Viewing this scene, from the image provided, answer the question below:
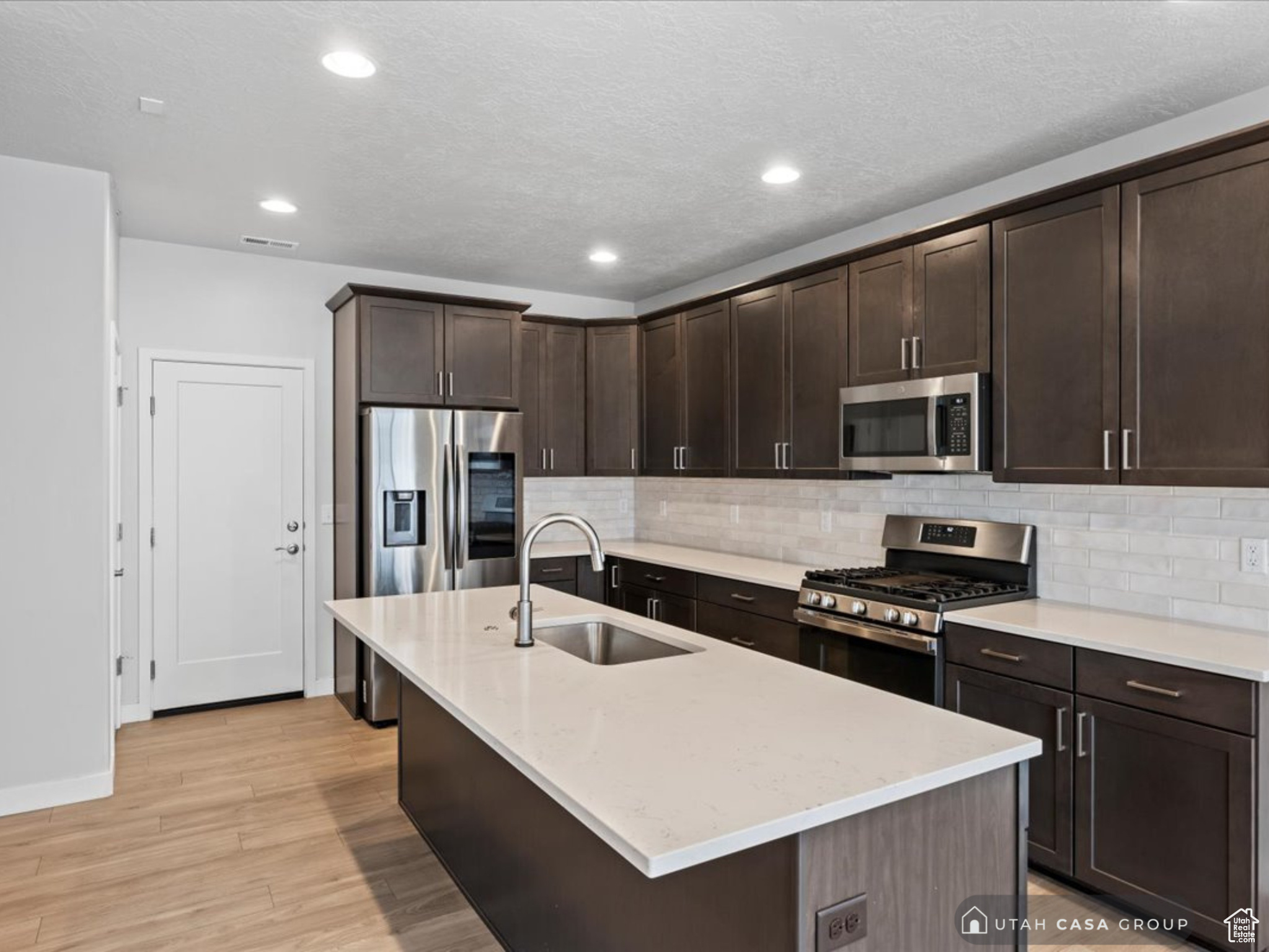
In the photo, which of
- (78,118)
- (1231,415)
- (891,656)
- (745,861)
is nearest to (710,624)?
(891,656)

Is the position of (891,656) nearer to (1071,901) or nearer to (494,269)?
(1071,901)

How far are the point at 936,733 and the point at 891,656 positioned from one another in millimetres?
1559

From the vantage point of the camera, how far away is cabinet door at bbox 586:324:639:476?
5.45 metres

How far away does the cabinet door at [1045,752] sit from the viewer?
2.55m

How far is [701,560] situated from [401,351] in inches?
83.3

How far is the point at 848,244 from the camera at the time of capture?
422cm

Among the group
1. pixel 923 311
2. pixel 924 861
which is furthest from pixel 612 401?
pixel 924 861

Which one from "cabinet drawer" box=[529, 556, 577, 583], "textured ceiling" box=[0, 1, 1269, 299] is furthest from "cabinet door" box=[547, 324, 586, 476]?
"textured ceiling" box=[0, 1, 1269, 299]

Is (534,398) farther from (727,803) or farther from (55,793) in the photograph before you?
(727,803)

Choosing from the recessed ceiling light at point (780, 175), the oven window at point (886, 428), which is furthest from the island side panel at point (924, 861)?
the recessed ceiling light at point (780, 175)

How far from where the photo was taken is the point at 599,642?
2.75 m

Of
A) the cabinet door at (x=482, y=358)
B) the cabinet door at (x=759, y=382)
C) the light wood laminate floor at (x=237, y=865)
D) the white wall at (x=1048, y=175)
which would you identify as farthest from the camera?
the cabinet door at (x=482, y=358)

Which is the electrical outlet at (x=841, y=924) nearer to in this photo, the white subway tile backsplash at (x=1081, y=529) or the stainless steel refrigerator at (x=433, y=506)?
the white subway tile backsplash at (x=1081, y=529)

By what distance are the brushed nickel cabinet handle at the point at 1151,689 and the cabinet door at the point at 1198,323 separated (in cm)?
65
